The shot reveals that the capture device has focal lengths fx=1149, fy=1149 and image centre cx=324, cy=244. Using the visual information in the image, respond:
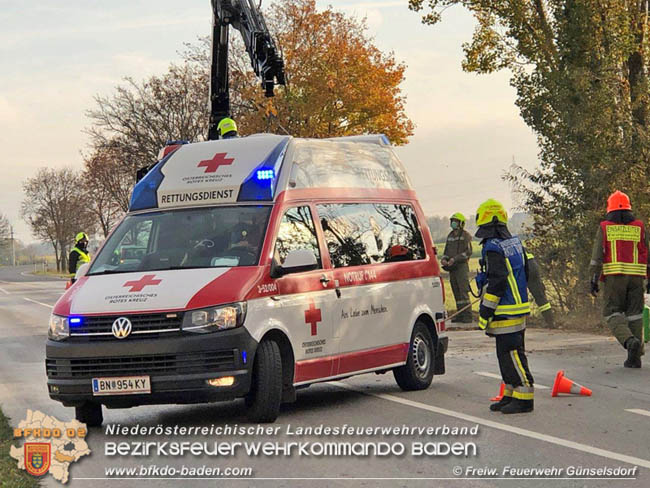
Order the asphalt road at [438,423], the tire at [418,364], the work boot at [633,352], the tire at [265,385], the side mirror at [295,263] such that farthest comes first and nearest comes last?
the work boot at [633,352] < the tire at [418,364] < the side mirror at [295,263] < the tire at [265,385] < the asphalt road at [438,423]

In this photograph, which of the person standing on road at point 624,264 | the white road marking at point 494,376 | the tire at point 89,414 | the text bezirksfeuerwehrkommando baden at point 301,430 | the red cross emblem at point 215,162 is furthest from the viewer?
the person standing on road at point 624,264

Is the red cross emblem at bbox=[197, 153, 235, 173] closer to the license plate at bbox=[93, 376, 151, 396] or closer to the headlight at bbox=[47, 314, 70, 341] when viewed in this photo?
the headlight at bbox=[47, 314, 70, 341]

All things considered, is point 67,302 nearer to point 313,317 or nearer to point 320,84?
point 313,317

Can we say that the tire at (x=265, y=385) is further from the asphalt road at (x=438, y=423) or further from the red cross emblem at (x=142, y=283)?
the red cross emblem at (x=142, y=283)

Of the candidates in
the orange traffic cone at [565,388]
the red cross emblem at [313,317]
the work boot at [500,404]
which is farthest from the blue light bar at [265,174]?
the orange traffic cone at [565,388]

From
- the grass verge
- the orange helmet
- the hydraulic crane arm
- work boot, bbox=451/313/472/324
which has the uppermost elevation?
the hydraulic crane arm

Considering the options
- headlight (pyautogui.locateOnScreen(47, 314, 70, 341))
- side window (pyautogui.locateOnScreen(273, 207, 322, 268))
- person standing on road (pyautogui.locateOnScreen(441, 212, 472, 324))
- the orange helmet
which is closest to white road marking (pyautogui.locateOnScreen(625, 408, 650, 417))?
side window (pyautogui.locateOnScreen(273, 207, 322, 268))

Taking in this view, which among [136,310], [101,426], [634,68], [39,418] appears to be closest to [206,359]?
[136,310]

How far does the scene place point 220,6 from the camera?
2131 centimetres

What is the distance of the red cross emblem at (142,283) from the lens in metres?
9.38

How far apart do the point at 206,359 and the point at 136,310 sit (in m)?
0.68

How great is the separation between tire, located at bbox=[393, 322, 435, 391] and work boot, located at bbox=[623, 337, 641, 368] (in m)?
2.54

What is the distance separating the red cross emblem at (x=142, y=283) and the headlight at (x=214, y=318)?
0.53 metres

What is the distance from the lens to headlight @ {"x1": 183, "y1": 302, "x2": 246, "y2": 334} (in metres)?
9.06
